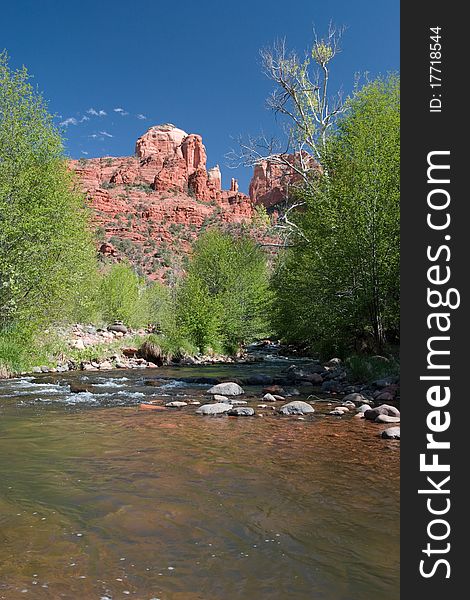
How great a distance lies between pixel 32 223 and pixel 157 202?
101m

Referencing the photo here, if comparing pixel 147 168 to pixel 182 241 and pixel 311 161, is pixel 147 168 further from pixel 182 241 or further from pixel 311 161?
pixel 311 161

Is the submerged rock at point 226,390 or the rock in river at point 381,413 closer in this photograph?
the rock in river at point 381,413

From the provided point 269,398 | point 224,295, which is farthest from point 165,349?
point 269,398

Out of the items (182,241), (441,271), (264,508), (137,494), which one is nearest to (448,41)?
(441,271)

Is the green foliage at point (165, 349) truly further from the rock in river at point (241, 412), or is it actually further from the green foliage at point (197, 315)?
the rock in river at point (241, 412)

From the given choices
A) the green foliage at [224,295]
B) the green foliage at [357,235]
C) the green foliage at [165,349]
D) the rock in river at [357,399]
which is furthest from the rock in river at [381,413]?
the green foliage at [224,295]

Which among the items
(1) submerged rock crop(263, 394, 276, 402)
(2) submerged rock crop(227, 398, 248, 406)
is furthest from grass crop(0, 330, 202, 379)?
(1) submerged rock crop(263, 394, 276, 402)

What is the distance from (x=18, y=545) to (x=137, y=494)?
1423 millimetres

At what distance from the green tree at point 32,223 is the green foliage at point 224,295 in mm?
9336

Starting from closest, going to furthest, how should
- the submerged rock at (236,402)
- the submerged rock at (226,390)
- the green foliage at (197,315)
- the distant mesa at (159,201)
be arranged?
the submerged rock at (236,402)
the submerged rock at (226,390)
the green foliage at (197,315)
the distant mesa at (159,201)

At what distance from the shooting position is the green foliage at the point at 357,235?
14.8 meters

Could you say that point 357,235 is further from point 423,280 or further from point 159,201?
point 159,201

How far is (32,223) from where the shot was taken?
15.9m

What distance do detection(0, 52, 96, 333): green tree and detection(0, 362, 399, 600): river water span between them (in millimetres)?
8897
